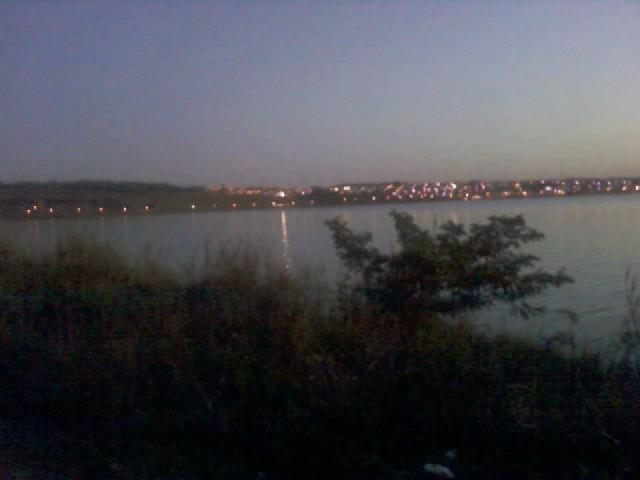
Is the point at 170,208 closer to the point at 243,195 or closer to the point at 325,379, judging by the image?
the point at 243,195

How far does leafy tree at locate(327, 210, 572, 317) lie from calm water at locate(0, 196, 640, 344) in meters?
0.30

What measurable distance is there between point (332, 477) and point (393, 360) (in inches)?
62.6

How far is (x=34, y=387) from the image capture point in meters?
8.43

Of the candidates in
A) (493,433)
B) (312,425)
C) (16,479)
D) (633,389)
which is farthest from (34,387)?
(633,389)

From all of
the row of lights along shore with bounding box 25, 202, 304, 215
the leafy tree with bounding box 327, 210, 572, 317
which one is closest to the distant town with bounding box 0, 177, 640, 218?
the row of lights along shore with bounding box 25, 202, 304, 215

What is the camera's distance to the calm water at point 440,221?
11008 millimetres

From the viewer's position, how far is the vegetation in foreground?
689 cm

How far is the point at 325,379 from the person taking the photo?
7723 millimetres

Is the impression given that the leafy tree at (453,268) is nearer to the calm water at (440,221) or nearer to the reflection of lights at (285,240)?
the calm water at (440,221)

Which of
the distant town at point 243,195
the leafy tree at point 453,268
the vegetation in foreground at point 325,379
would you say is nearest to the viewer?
the vegetation in foreground at point 325,379

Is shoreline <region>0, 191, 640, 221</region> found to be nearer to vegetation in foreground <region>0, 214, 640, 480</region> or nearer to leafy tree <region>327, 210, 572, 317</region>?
leafy tree <region>327, 210, 572, 317</region>

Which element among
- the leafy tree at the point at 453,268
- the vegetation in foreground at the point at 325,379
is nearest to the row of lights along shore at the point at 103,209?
the leafy tree at the point at 453,268

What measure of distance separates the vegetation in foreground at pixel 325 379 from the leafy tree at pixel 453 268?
2 centimetres

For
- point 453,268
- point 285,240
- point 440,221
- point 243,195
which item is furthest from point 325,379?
point 243,195
